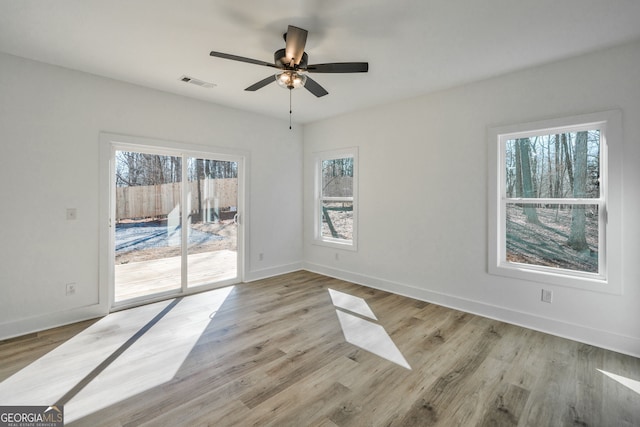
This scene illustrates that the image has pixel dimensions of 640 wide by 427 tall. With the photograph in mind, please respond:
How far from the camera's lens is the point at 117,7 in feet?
7.04

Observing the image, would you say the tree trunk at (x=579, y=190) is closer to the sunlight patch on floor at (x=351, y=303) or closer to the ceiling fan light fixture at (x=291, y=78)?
the sunlight patch on floor at (x=351, y=303)

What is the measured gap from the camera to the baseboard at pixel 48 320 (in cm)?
285

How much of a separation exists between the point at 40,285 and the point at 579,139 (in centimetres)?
573

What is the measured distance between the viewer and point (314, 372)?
2.30 meters

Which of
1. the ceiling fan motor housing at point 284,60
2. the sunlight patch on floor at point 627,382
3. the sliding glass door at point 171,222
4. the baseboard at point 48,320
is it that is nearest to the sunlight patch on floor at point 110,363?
the baseboard at point 48,320

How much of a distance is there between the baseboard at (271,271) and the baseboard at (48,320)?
1.94 m

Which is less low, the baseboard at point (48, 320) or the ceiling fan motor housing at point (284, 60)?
the ceiling fan motor housing at point (284, 60)

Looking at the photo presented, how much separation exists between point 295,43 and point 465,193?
2618mm

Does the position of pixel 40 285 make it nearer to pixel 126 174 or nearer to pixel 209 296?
pixel 126 174

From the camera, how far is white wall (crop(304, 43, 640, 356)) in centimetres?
261

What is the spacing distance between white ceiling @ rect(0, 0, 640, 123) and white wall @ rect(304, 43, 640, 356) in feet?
1.00

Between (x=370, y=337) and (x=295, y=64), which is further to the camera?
(x=370, y=337)

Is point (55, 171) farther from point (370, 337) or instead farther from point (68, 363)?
point (370, 337)

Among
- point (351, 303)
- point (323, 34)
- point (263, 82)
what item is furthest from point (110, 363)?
point (323, 34)
